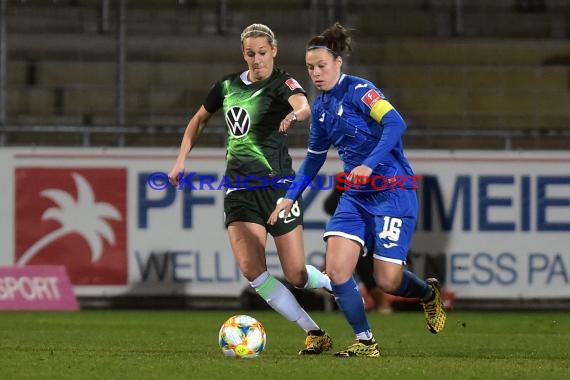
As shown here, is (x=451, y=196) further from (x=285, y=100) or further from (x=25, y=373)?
(x=25, y=373)

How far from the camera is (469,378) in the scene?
22.4 feet

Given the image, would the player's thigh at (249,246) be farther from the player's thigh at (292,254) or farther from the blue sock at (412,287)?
the blue sock at (412,287)

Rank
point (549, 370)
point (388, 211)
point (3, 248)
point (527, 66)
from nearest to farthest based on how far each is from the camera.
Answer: point (549, 370)
point (388, 211)
point (3, 248)
point (527, 66)

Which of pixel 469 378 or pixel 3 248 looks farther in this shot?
pixel 3 248

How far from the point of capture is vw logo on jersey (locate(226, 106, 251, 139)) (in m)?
8.77

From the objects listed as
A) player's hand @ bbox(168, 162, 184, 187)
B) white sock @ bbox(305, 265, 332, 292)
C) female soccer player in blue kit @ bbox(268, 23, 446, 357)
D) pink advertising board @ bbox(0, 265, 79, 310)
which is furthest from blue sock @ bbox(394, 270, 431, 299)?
pink advertising board @ bbox(0, 265, 79, 310)

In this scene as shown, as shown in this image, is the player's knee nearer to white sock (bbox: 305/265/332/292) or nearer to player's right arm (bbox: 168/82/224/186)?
white sock (bbox: 305/265/332/292)

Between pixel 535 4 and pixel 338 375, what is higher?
pixel 535 4

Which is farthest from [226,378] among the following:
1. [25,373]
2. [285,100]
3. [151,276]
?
[151,276]

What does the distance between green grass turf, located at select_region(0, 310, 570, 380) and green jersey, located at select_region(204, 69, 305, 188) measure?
1212 mm

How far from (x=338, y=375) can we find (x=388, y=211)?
5.10 feet

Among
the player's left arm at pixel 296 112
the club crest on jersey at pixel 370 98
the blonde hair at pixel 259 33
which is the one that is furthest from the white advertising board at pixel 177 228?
the club crest on jersey at pixel 370 98

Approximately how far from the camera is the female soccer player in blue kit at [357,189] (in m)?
7.98

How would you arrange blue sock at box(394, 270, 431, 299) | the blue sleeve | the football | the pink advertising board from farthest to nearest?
the pink advertising board, blue sock at box(394, 270, 431, 299), the football, the blue sleeve
